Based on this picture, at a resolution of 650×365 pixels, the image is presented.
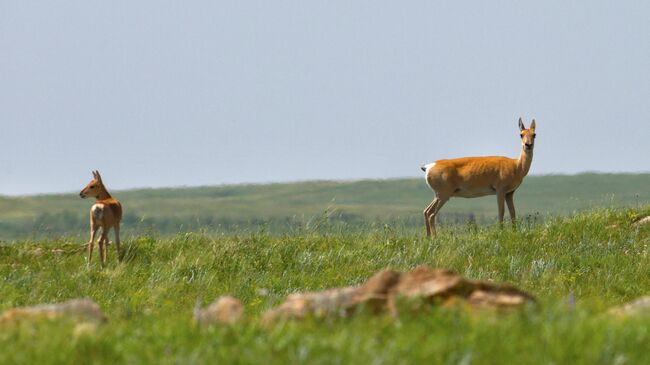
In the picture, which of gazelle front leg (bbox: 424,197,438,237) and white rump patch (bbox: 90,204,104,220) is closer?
white rump patch (bbox: 90,204,104,220)

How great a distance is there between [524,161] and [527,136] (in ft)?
2.19

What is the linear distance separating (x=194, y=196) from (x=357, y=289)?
251 feet

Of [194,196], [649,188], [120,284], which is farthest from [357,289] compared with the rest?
[194,196]

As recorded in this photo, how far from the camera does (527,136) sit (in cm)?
2303

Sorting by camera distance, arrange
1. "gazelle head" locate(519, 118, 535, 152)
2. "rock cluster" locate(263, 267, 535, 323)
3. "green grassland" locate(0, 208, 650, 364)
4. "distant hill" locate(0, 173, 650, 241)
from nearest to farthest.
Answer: "green grassland" locate(0, 208, 650, 364) → "rock cluster" locate(263, 267, 535, 323) → "gazelle head" locate(519, 118, 535, 152) → "distant hill" locate(0, 173, 650, 241)

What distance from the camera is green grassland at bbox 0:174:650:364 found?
653 cm

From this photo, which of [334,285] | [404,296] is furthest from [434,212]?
[404,296]

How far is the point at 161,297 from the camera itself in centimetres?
1458

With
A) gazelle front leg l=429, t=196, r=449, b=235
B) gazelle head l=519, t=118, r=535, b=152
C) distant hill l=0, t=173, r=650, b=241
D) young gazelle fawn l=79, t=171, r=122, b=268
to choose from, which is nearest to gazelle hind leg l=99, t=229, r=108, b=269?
young gazelle fawn l=79, t=171, r=122, b=268

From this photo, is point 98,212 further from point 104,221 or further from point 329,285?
point 329,285

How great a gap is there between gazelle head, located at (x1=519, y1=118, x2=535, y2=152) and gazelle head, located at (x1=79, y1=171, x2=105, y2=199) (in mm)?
9453

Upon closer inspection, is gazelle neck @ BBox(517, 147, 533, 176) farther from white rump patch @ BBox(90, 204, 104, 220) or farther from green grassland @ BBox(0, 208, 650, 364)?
white rump patch @ BBox(90, 204, 104, 220)

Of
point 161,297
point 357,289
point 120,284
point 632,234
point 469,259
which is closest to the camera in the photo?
point 357,289

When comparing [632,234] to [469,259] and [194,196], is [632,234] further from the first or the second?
[194,196]
